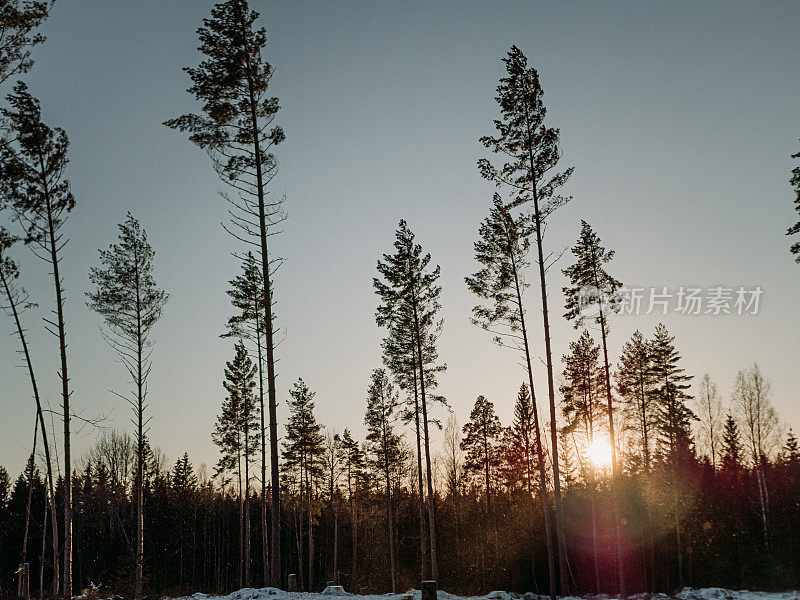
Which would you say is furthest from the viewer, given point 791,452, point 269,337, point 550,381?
point 791,452

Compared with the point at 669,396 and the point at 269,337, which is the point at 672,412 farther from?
the point at 269,337

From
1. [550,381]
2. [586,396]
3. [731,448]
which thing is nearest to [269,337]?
[550,381]

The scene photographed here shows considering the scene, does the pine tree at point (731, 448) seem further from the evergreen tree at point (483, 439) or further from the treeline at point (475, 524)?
the evergreen tree at point (483, 439)

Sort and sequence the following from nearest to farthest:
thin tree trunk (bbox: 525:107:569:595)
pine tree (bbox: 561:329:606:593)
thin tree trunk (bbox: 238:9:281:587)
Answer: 1. thin tree trunk (bbox: 238:9:281:587)
2. thin tree trunk (bbox: 525:107:569:595)
3. pine tree (bbox: 561:329:606:593)

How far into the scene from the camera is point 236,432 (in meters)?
39.7


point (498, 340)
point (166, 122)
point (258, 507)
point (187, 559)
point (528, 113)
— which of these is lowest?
point (187, 559)

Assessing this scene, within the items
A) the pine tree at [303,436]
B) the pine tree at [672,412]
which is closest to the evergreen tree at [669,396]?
the pine tree at [672,412]

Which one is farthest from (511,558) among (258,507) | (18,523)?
(18,523)

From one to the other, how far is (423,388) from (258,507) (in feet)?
156

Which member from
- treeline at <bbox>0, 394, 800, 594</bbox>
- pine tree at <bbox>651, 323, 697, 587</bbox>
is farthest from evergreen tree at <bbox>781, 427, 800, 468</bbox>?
pine tree at <bbox>651, 323, 697, 587</bbox>

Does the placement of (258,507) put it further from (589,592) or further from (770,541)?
(770,541)

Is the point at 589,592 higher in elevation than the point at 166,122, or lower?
lower

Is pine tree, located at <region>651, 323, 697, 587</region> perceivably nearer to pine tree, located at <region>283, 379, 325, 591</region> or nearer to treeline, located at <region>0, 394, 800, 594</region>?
treeline, located at <region>0, 394, 800, 594</region>

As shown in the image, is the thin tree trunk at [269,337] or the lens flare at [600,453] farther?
the lens flare at [600,453]
